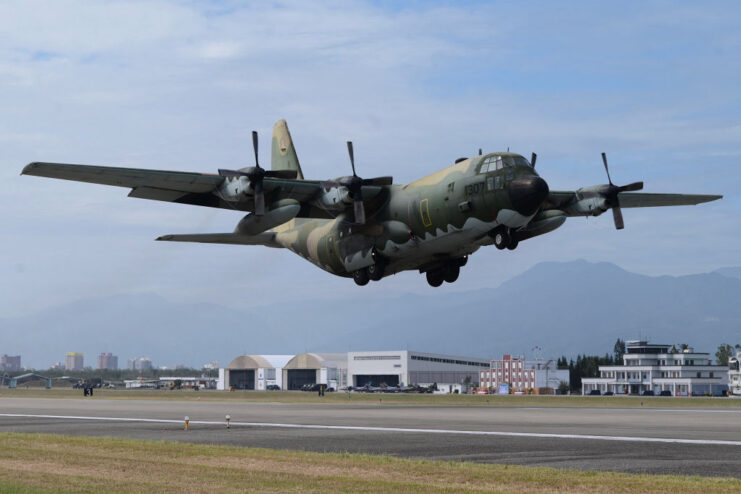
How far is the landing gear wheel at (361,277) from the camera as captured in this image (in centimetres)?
5401

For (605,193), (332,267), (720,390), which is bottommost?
(720,390)

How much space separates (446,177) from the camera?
47.3 metres

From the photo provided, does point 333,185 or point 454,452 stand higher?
point 333,185

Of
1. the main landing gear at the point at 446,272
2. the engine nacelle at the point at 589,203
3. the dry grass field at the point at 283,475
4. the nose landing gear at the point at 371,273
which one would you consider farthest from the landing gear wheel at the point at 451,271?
the dry grass field at the point at 283,475

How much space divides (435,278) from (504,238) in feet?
33.7

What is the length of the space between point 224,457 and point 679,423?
77.9 ft

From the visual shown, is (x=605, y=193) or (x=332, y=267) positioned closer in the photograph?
(x=605, y=193)

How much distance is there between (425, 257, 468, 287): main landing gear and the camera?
54.3m

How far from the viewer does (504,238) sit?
4566 centimetres

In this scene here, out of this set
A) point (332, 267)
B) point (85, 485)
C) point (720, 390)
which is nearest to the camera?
point (85, 485)

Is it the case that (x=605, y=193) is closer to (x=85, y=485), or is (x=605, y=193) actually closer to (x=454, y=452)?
(x=454, y=452)

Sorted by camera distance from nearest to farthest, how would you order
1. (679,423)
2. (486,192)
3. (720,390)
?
(679,423) → (486,192) → (720,390)

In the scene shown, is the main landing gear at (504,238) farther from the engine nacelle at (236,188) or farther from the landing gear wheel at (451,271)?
the engine nacelle at (236,188)

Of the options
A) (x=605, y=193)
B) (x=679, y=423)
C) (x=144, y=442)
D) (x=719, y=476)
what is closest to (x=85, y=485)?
(x=144, y=442)
